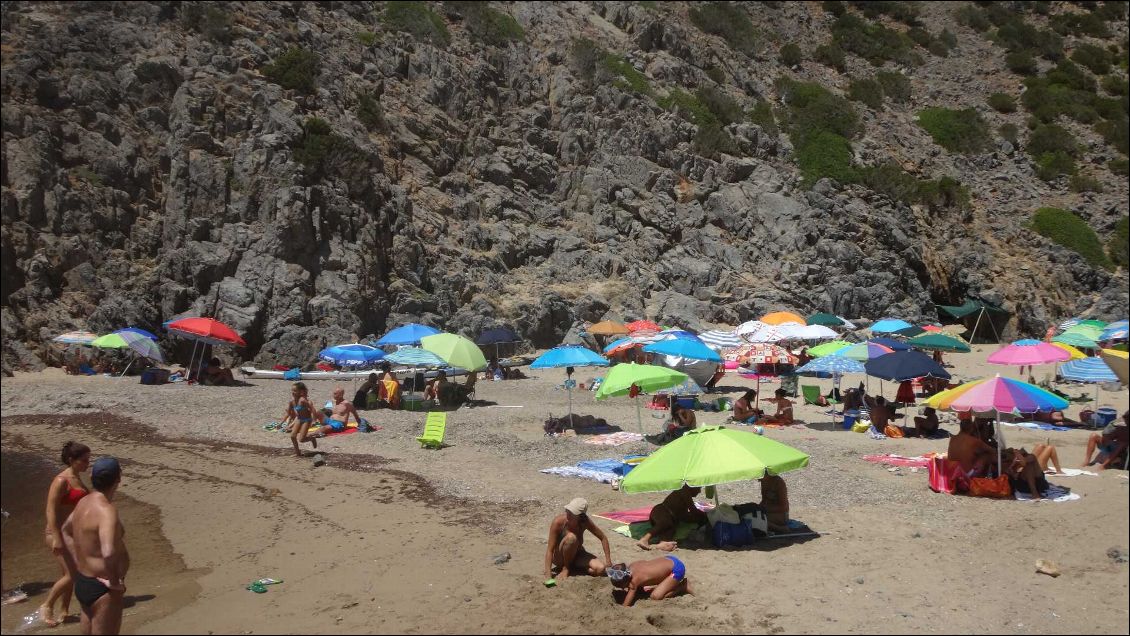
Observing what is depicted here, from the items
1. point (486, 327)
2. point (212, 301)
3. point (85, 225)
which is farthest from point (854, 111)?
point (85, 225)

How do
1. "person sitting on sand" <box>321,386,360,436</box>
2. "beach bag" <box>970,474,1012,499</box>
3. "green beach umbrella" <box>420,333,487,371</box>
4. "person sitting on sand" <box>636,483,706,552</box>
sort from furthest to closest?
"green beach umbrella" <box>420,333,487,371</box>
"person sitting on sand" <box>321,386,360,436</box>
"beach bag" <box>970,474,1012,499</box>
"person sitting on sand" <box>636,483,706,552</box>

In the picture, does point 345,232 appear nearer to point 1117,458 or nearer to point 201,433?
point 201,433

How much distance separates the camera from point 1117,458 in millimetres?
9930

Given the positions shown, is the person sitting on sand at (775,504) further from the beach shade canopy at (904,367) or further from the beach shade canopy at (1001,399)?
the beach shade canopy at (904,367)

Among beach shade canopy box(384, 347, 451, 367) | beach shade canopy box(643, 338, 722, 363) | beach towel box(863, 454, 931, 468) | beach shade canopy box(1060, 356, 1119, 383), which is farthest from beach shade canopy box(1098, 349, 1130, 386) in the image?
beach shade canopy box(384, 347, 451, 367)

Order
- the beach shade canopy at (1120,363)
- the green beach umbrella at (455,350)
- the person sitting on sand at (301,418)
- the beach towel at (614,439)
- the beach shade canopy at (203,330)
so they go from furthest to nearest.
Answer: the beach shade canopy at (203,330) → the green beach umbrella at (455,350) → the beach towel at (614,439) → the person sitting on sand at (301,418) → the beach shade canopy at (1120,363)

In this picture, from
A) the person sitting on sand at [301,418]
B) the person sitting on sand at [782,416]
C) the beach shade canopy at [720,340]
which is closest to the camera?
the person sitting on sand at [301,418]

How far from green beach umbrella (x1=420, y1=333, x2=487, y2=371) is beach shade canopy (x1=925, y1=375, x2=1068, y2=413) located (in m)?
10.2

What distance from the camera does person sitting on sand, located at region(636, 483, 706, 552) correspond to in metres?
8.04

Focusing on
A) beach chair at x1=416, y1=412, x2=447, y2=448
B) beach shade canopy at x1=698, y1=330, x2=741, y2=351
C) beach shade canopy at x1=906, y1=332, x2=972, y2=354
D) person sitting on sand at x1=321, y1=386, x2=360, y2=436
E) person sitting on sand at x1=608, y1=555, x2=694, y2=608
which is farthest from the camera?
beach shade canopy at x1=698, y1=330, x2=741, y2=351

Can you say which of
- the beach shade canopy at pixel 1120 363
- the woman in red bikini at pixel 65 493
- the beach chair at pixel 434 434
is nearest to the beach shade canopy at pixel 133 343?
the beach chair at pixel 434 434

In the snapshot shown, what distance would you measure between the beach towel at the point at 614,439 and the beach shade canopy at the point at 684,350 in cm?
207

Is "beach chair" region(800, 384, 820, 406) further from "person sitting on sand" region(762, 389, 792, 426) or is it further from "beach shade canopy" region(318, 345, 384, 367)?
"beach shade canopy" region(318, 345, 384, 367)

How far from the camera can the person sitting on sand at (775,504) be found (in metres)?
8.20
